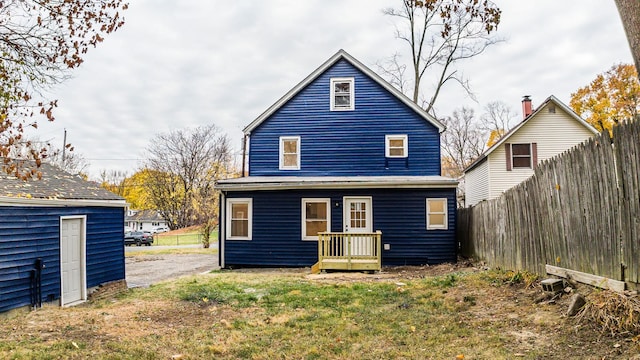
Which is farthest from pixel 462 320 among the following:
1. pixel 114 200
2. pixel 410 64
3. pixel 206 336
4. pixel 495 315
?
pixel 410 64

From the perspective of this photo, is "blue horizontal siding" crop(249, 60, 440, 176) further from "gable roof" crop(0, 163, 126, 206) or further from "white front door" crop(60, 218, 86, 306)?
"white front door" crop(60, 218, 86, 306)

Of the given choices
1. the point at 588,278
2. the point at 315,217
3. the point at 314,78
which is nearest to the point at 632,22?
the point at 588,278

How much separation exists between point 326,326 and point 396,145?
10.9 meters

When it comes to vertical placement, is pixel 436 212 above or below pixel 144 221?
above

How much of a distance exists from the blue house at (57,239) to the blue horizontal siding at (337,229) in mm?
4298

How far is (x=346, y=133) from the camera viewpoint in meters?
16.4

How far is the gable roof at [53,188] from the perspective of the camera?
895cm

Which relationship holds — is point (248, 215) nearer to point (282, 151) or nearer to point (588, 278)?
point (282, 151)

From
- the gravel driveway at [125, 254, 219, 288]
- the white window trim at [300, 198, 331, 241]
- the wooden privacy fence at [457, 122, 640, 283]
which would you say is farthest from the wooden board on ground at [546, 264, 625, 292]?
the gravel driveway at [125, 254, 219, 288]

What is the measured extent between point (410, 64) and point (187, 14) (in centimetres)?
2076

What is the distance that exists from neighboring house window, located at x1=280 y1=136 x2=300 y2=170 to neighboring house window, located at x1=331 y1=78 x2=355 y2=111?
1984 millimetres

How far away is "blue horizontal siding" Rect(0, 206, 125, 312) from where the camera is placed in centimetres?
850

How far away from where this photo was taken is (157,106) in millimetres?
40375

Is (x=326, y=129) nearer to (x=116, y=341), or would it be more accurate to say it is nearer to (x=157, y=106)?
(x=116, y=341)
